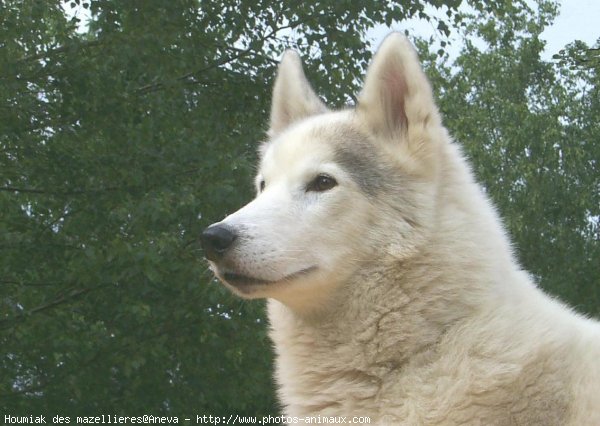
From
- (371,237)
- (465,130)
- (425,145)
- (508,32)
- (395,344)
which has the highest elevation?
(508,32)

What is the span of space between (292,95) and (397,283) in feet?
4.92

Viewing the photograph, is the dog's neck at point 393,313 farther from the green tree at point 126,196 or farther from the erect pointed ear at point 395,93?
the green tree at point 126,196

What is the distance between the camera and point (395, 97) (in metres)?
4.34

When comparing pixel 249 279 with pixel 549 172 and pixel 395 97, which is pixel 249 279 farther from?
pixel 549 172

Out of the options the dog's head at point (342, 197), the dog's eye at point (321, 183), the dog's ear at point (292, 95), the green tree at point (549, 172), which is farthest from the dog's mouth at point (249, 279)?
the green tree at point (549, 172)

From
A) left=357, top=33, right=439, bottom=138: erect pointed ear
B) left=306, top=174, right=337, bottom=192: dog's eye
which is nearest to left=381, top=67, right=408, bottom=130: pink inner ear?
left=357, top=33, right=439, bottom=138: erect pointed ear

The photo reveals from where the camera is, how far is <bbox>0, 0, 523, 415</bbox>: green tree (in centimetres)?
976

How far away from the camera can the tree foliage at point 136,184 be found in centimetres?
977

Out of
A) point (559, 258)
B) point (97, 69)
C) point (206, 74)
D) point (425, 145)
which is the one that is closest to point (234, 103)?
point (206, 74)

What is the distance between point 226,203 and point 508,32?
26557mm

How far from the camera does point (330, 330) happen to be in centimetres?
392

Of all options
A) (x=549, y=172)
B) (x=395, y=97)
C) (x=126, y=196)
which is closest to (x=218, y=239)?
(x=395, y=97)

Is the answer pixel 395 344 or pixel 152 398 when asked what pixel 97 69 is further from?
pixel 395 344

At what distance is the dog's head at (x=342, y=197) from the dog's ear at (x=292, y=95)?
1.25 feet
